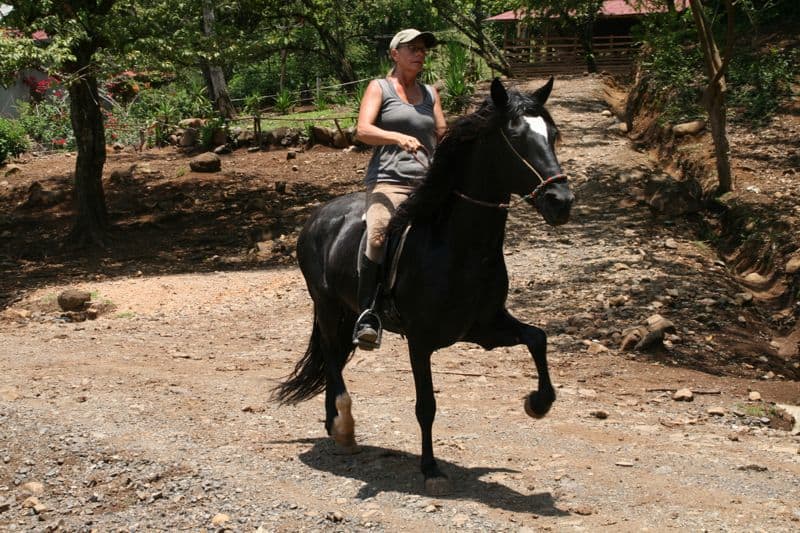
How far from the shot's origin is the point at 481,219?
515 centimetres

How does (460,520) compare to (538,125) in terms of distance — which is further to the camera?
(460,520)

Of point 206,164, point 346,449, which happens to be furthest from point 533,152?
point 206,164

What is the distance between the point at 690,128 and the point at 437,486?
12.8 m

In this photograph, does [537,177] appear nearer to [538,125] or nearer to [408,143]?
[538,125]

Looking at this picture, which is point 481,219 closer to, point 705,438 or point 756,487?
point 756,487

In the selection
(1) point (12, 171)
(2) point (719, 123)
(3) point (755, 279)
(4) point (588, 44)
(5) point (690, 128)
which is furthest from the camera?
(4) point (588, 44)

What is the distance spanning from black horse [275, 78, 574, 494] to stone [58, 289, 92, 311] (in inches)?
260

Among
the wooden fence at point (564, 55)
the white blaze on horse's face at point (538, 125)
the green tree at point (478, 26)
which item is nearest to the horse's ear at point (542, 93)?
the white blaze on horse's face at point (538, 125)

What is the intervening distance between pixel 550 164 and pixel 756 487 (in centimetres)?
246

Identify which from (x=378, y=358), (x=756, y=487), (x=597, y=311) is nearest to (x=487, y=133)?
(x=756, y=487)

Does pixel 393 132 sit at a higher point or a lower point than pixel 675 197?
higher

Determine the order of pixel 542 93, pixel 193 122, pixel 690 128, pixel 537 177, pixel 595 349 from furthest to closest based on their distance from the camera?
pixel 193 122 → pixel 690 128 → pixel 595 349 → pixel 542 93 → pixel 537 177

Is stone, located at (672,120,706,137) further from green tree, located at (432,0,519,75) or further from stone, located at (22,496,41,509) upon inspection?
green tree, located at (432,0,519,75)

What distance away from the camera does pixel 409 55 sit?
563 centimetres
